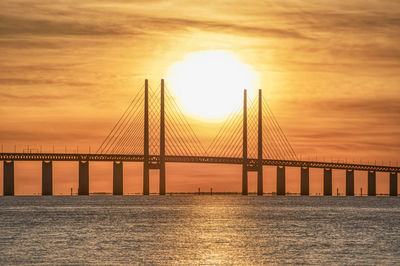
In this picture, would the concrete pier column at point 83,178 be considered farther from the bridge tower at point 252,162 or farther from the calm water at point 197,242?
the calm water at point 197,242

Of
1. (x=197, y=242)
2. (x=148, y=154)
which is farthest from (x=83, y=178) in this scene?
(x=197, y=242)

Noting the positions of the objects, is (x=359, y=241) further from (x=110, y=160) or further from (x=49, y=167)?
(x=49, y=167)

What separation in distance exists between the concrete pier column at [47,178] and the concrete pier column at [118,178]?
49.2 ft

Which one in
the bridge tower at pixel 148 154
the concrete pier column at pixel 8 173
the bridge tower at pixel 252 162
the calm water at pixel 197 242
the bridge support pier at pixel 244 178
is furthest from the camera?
the concrete pier column at pixel 8 173

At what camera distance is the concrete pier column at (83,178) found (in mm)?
184375

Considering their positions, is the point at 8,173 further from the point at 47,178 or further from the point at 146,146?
the point at 146,146

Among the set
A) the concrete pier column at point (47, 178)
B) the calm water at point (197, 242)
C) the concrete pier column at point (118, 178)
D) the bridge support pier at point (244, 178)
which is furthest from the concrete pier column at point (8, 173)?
the calm water at point (197, 242)

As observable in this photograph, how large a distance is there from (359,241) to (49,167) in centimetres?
13250

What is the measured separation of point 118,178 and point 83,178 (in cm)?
787

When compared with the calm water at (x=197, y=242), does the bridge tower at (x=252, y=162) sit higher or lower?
higher

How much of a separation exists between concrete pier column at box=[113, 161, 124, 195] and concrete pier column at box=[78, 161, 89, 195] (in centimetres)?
622

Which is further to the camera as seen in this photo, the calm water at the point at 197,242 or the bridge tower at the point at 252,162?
the bridge tower at the point at 252,162

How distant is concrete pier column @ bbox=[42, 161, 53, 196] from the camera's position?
18938 cm

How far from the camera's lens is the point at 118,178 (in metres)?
187
